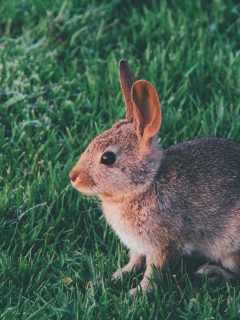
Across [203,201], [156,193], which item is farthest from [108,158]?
[203,201]

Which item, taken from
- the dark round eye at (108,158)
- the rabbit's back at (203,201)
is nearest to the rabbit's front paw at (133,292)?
the rabbit's back at (203,201)

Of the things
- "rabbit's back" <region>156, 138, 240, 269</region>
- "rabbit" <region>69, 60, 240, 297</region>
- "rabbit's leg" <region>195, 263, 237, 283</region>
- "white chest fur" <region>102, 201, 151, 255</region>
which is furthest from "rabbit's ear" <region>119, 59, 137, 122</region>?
"rabbit's leg" <region>195, 263, 237, 283</region>

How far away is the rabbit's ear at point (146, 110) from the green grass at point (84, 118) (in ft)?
2.92

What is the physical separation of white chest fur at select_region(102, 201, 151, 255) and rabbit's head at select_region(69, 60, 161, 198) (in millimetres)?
120

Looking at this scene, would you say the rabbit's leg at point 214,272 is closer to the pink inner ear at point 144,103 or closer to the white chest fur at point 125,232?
the white chest fur at point 125,232

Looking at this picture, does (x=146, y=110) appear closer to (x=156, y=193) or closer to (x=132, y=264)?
(x=156, y=193)

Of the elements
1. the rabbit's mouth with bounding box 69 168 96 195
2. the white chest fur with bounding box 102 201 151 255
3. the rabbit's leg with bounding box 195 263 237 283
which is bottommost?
the rabbit's leg with bounding box 195 263 237 283

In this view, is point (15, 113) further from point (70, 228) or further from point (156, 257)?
point (156, 257)

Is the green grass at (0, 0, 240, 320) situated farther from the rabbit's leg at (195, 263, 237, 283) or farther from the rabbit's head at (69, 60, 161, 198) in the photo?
the rabbit's head at (69, 60, 161, 198)

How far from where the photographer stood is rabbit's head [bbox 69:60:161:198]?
391 centimetres

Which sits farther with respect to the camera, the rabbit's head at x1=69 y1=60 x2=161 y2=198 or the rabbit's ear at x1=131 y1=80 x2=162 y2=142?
the rabbit's head at x1=69 y1=60 x2=161 y2=198

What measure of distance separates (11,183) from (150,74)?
6.45 feet

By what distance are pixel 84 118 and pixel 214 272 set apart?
201cm

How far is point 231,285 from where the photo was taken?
393cm
